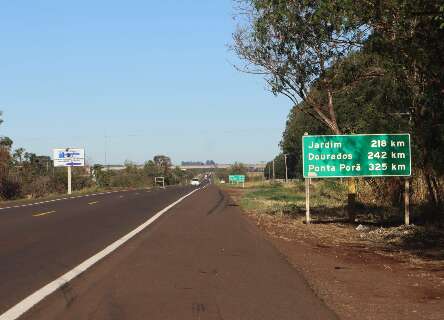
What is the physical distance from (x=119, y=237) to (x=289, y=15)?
731 cm

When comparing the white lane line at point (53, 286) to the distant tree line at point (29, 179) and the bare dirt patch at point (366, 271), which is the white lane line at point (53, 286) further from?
the distant tree line at point (29, 179)

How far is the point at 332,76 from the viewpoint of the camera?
1783 cm

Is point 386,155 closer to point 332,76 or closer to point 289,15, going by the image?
point 332,76

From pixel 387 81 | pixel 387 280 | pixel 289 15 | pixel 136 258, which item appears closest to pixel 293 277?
pixel 387 280

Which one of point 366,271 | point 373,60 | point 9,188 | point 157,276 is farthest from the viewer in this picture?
point 9,188

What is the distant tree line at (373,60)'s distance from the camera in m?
11.7

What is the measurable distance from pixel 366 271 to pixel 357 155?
8677 millimetres

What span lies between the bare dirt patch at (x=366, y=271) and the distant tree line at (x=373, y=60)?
3.18 m

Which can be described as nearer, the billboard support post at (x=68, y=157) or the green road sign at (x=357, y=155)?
the green road sign at (x=357, y=155)

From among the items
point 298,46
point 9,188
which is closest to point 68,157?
point 9,188

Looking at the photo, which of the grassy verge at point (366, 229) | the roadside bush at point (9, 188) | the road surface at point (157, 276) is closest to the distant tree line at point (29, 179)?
the roadside bush at point (9, 188)

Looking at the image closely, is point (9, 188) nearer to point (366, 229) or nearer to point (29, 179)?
point (29, 179)

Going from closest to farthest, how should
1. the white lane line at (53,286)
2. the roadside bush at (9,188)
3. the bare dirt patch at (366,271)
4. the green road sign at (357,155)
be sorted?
the white lane line at (53,286) < the bare dirt patch at (366,271) < the green road sign at (357,155) < the roadside bush at (9,188)

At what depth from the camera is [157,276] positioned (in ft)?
31.2
